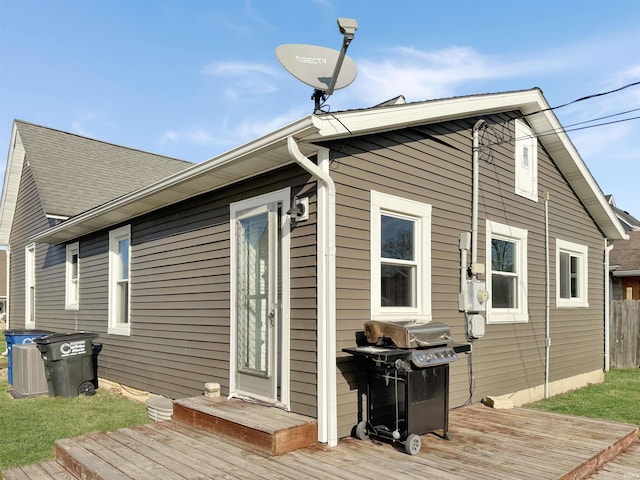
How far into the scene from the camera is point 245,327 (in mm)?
5457

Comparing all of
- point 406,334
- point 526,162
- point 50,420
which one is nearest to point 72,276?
point 50,420

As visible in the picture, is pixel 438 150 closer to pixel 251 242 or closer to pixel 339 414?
pixel 251 242

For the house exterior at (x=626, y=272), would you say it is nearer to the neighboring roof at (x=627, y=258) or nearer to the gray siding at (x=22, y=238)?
the neighboring roof at (x=627, y=258)

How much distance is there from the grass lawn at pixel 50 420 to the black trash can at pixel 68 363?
19cm

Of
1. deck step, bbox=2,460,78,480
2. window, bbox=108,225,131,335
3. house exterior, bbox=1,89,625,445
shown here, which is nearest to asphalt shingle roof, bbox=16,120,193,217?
house exterior, bbox=1,89,625,445

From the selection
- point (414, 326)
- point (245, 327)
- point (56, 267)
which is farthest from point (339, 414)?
point (56, 267)

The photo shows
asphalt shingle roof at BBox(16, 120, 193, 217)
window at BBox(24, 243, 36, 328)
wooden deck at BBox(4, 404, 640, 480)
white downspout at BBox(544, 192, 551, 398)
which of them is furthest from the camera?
window at BBox(24, 243, 36, 328)

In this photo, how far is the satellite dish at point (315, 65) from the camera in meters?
4.75

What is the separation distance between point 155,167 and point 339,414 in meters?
11.8

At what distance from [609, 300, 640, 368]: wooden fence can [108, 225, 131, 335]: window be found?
402 inches

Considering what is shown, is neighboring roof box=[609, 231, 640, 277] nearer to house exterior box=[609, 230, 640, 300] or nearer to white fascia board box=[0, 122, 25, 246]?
house exterior box=[609, 230, 640, 300]

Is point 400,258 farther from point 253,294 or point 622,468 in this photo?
point 622,468

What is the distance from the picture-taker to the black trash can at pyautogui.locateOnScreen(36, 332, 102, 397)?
7.57 meters

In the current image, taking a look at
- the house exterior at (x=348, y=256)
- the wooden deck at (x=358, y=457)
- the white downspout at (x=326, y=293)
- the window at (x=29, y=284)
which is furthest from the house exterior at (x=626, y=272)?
the window at (x=29, y=284)
